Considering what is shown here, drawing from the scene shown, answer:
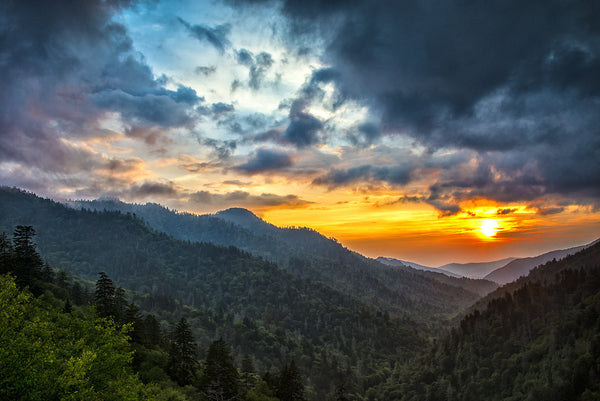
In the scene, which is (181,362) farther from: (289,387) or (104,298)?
(104,298)

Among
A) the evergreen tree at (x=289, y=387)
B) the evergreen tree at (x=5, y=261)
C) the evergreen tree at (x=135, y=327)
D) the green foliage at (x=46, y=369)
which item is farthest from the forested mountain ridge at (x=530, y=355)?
the evergreen tree at (x=5, y=261)

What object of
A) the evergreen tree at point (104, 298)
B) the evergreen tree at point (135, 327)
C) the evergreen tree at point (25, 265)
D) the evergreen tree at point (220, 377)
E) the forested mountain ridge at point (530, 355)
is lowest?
the forested mountain ridge at point (530, 355)

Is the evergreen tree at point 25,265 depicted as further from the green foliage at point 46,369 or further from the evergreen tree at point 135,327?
the green foliage at point 46,369

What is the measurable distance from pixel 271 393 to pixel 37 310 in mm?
52170

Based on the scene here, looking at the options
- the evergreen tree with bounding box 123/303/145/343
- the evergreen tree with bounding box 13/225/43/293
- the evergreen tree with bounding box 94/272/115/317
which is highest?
the evergreen tree with bounding box 13/225/43/293

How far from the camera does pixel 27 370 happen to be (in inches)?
953

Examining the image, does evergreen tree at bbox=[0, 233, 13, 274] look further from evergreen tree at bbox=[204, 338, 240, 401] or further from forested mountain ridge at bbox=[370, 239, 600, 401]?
forested mountain ridge at bbox=[370, 239, 600, 401]

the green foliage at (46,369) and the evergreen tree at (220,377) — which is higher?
the green foliage at (46,369)

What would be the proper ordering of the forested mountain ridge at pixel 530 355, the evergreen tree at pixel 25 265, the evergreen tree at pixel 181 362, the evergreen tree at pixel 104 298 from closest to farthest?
the evergreen tree at pixel 181 362 < the evergreen tree at pixel 25 265 < the evergreen tree at pixel 104 298 < the forested mountain ridge at pixel 530 355

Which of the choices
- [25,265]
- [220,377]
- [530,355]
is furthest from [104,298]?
[530,355]

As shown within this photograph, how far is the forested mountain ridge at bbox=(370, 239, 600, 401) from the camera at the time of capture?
124 metres

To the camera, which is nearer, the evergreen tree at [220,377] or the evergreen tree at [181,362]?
the evergreen tree at [220,377]

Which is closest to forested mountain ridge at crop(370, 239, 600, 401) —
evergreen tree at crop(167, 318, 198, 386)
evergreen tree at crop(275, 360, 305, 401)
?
evergreen tree at crop(275, 360, 305, 401)

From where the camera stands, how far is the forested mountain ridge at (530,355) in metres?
124
